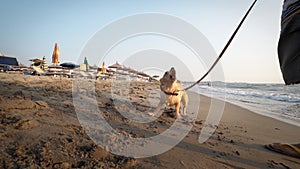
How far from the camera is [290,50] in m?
1.64

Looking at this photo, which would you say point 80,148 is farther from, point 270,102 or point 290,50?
point 270,102

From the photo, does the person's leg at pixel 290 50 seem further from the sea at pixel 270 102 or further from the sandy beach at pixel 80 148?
the sea at pixel 270 102

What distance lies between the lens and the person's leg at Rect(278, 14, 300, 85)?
5.19ft

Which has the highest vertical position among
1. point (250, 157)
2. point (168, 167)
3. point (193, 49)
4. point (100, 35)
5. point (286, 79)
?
point (100, 35)

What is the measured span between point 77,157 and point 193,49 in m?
4.08

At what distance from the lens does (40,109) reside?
2.62m

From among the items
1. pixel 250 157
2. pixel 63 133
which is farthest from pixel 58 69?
pixel 250 157

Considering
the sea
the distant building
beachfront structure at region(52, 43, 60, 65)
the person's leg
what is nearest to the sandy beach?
the person's leg

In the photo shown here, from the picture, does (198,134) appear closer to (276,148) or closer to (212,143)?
(212,143)

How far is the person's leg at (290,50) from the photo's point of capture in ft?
5.19

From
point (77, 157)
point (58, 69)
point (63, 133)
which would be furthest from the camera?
point (58, 69)

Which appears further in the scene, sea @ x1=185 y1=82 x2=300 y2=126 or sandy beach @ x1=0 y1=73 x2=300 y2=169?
sea @ x1=185 y1=82 x2=300 y2=126

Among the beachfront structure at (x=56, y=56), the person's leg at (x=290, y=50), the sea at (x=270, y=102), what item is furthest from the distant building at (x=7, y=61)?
the person's leg at (x=290, y=50)

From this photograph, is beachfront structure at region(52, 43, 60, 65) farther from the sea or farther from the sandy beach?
the sea
